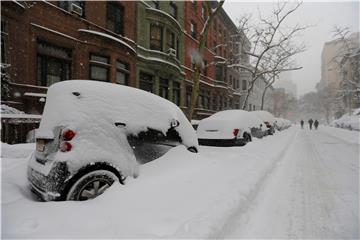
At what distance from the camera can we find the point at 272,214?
3525 millimetres

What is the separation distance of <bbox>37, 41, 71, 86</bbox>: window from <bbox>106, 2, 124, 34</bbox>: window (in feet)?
13.6

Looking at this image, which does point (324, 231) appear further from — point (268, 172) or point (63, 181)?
point (63, 181)

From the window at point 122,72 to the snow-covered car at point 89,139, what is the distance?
478 inches

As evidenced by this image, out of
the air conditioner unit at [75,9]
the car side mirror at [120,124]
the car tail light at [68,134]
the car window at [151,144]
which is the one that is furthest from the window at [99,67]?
the car tail light at [68,134]

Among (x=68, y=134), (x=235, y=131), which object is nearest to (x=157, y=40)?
(x=235, y=131)

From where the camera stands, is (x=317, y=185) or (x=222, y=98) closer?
Result: (x=317, y=185)

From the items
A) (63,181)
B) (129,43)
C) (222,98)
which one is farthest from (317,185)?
Answer: (222,98)

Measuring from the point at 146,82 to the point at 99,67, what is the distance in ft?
16.0

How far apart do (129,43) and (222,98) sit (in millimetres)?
21492

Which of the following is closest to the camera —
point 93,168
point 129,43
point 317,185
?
point 93,168

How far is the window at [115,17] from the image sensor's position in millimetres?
15761

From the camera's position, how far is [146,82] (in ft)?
62.1

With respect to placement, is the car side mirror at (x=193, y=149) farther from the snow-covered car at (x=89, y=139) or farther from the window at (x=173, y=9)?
the window at (x=173, y=9)

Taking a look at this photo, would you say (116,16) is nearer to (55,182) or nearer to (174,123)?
(174,123)
